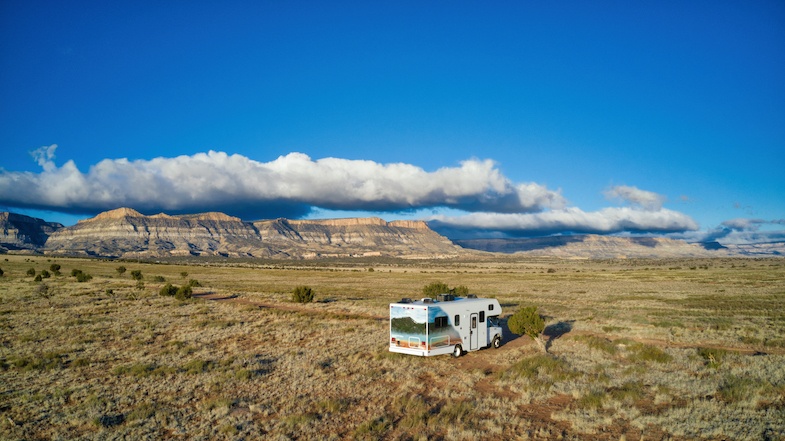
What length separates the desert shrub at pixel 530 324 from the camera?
2017 cm

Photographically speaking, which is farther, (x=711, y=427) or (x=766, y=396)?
(x=766, y=396)

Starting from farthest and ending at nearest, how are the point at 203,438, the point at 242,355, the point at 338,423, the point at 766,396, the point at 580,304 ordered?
the point at 580,304, the point at 242,355, the point at 766,396, the point at 338,423, the point at 203,438

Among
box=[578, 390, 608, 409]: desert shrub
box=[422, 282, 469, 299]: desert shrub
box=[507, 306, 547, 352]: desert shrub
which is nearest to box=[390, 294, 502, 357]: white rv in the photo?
box=[507, 306, 547, 352]: desert shrub

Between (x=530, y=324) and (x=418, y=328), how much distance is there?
19.4 feet

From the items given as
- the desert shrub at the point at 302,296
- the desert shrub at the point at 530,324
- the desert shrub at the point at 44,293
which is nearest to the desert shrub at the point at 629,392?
the desert shrub at the point at 530,324

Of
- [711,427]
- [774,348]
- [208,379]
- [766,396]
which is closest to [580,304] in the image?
[774,348]

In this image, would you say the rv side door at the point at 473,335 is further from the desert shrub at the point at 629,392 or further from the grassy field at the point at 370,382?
the desert shrub at the point at 629,392

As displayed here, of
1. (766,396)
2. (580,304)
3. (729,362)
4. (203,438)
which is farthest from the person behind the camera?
(580,304)

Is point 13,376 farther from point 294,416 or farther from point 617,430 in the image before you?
point 617,430

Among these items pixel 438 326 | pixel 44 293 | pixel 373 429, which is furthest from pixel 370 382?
pixel 44 293

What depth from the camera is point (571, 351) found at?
65.8ft

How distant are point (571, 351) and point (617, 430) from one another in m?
9.46

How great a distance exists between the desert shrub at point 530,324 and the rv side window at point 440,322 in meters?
4.65

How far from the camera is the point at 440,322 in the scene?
17.8 meters
